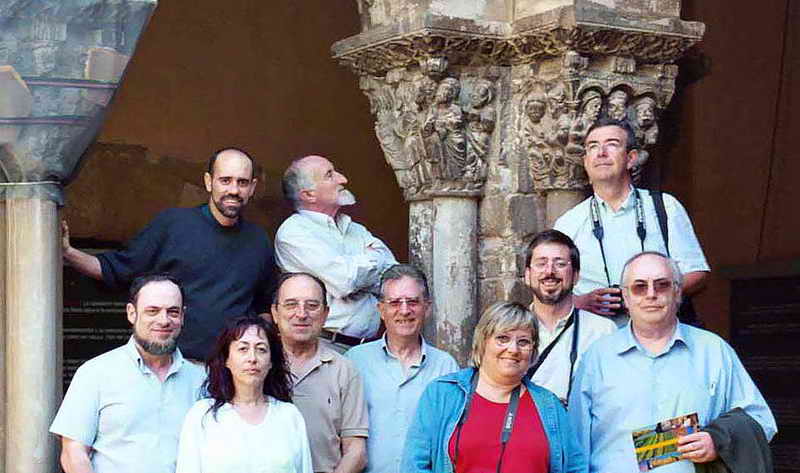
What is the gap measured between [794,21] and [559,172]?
272 cm

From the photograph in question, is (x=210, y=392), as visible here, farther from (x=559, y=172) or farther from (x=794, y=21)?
(x=794, y=21)

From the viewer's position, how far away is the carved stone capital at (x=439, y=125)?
24.9 feet

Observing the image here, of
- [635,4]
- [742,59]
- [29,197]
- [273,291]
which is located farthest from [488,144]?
[742,59]

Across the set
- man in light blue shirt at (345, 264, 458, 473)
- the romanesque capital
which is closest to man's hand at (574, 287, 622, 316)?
man in light blue shirt at (345, 264, 458, 473)

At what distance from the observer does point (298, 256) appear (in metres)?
6.89

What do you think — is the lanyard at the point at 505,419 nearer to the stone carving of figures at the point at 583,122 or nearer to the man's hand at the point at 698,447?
the man's hand at the point at 698,447

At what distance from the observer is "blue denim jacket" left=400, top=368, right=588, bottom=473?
18.9ft

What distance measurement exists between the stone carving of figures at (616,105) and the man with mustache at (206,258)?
5.41ft

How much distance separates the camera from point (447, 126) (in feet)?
25.0

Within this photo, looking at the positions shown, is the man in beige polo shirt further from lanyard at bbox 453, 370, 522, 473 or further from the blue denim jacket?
lanyard at bbox 453, 370, 522, 473

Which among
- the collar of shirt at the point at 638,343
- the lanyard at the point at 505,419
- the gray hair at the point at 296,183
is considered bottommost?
the lanyard at the point at 505,419

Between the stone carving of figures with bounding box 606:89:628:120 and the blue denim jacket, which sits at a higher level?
the stone carving of figures with bounding box 606:89:628:120

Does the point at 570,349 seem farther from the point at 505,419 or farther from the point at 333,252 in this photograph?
the point at 333,252

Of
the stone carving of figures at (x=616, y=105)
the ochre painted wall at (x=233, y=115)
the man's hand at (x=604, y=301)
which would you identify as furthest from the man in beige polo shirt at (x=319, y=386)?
the ochre painted wall at (x=233, y=115)
